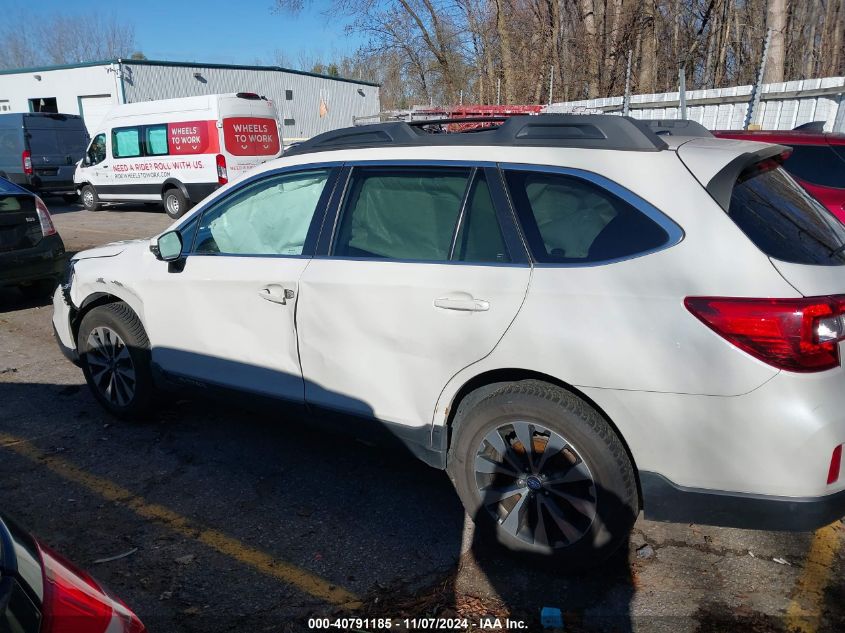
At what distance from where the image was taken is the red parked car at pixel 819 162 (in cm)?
580

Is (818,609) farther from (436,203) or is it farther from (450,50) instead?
(450,50)

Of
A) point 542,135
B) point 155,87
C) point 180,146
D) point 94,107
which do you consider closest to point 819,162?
point 542,135

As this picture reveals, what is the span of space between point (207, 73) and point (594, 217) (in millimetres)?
29241

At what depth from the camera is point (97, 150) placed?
17.2 meters

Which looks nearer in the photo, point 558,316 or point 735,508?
point 735,508

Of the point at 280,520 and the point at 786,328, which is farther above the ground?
the point at 786,328

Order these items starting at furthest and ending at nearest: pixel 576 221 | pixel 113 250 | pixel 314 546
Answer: pixel 113 250 → pixel 314 546 → pixel 576 221

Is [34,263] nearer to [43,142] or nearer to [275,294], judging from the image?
[275,294]

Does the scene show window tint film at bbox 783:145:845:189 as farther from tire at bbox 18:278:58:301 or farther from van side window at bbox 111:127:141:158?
van side window at bbox 111:127:141:158

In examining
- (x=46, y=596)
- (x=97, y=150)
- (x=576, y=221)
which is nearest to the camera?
(x=46, y=596)

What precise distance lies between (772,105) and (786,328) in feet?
34.2

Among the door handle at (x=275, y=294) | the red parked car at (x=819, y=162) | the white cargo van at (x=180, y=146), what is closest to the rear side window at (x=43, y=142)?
the white cargo van at (x=180, y=146)

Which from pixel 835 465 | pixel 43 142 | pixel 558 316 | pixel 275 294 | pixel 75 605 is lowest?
pixel 835 465

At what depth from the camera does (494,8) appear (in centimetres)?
2745
